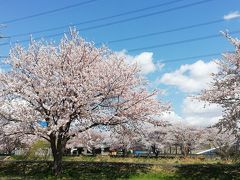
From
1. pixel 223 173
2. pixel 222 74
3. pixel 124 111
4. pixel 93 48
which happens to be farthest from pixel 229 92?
pixel 93 48

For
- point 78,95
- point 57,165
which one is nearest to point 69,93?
point 78,95

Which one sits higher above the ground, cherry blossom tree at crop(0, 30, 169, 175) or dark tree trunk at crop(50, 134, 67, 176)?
cherry blossom tree at crop(0, 30, 169, 175)

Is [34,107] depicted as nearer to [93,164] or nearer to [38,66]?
[38,66]

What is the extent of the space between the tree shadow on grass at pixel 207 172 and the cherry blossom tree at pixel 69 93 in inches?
157

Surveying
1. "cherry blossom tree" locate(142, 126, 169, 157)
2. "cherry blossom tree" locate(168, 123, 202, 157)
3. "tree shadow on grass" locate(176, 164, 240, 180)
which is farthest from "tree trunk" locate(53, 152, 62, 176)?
"cherry blossom tree" locate(168, 123, 202, 157)

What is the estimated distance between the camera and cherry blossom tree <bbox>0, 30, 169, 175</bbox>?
25.3m

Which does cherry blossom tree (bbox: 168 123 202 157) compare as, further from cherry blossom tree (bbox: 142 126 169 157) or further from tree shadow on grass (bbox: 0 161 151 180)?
tree shadow on grass (bbox: 0 161 151 180)

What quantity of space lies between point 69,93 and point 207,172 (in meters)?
9.92

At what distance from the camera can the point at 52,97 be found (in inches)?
998

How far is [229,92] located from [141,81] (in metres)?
6.11

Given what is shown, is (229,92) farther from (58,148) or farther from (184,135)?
(184,135)

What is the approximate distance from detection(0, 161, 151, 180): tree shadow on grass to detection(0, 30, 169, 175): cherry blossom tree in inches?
63.1

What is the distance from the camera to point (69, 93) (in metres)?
25.8

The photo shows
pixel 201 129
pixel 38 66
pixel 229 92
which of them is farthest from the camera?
pixel 201 129
